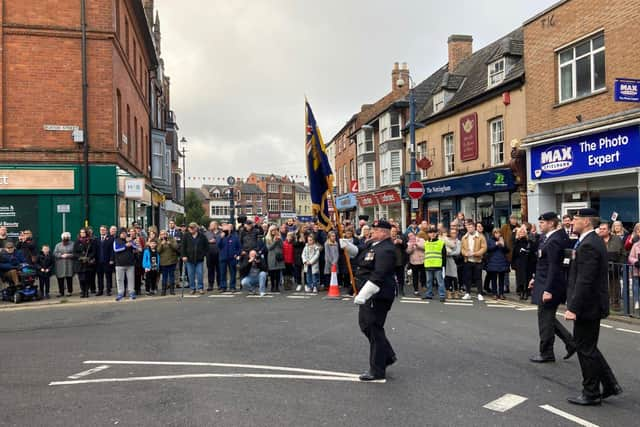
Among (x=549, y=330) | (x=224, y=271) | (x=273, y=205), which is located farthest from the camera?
(x=273, y=205)

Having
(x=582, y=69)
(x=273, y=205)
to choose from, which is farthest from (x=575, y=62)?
(x=273, y=205)

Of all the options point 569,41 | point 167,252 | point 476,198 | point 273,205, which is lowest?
point 167,252

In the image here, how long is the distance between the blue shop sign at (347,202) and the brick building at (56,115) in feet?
88.5

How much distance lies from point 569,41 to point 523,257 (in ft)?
27.1

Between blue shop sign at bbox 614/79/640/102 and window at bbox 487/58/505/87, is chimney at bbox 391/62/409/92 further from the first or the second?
blue shop sign at bbox 614/79/640/102

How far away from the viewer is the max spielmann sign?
17.9m

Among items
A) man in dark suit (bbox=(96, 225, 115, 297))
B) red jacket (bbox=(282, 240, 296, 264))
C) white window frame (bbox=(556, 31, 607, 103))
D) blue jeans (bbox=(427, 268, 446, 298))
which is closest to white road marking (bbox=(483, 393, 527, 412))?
blue jeans (bbox=(427, 268, 446, 298))

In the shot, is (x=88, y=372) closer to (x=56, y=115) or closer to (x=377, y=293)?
(x=377, y=293)

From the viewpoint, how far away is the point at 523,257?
12.8 metres

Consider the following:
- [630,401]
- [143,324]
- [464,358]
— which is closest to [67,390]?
[143,324]

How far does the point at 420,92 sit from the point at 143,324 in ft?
93.6

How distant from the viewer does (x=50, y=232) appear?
717 inches

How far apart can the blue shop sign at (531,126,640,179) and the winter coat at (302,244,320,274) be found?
28.2ft

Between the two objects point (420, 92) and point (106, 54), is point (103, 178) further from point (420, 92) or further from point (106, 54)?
point (420, 92)
